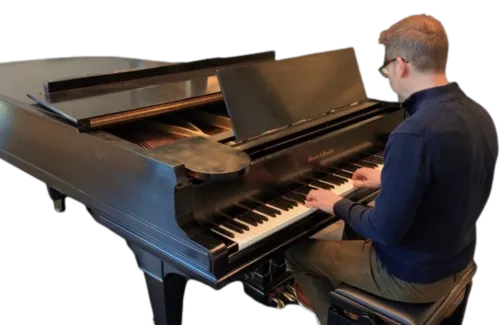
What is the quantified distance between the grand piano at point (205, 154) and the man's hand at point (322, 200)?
6 cm

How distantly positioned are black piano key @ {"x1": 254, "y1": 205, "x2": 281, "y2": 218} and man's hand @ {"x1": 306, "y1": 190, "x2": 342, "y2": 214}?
4.7 inches

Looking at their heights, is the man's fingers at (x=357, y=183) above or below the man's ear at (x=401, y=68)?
below

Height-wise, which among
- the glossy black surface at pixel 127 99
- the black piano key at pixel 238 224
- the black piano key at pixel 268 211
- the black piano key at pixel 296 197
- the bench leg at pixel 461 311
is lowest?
the bench leg at pixel 461 311

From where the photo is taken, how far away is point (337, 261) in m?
1.77

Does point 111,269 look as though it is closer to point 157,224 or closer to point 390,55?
point 157,224

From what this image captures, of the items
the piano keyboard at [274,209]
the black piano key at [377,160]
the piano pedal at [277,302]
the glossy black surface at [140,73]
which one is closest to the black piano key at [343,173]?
the piano keyboard at [274,209]

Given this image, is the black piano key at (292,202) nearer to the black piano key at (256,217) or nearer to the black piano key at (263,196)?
the black piano key at (263,196)

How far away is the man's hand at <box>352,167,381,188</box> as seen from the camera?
194 centimetres

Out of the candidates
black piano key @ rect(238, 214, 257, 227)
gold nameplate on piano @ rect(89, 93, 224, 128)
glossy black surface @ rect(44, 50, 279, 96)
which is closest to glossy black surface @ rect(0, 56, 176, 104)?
glossy black surface @ rect(44, 50, 279, 96)

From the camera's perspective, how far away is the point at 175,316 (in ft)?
5.75

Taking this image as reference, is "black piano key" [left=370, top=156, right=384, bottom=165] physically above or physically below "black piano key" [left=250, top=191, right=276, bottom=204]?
above

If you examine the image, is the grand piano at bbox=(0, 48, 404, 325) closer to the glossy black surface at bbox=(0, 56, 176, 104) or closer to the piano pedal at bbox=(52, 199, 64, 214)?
the glossy black surface at bbox=(0, 56, 176, 104)

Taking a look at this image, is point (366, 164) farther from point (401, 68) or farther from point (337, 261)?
point (401, 68)

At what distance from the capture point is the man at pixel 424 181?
1.35m
